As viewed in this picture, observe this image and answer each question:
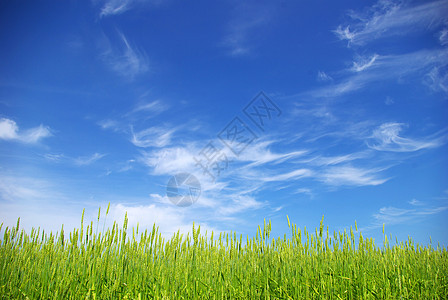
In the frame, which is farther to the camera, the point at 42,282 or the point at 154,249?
the point at 154,249

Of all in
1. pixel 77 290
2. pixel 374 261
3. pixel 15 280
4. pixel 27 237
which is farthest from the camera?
pixel 27 237

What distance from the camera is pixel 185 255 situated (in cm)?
423

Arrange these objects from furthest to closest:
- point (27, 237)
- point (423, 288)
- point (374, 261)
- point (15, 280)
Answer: point (27, 237)
point (374, 261)
point (423, 288)
point (15, 280)

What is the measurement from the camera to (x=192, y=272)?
3678 mm

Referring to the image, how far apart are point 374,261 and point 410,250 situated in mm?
1941

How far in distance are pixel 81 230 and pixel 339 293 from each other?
10.9 ft

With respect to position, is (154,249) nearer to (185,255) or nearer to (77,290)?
(185,255)

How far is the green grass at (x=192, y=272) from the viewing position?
3184 millimetres

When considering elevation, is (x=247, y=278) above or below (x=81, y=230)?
below

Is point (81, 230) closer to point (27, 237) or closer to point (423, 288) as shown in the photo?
point (27, 237)

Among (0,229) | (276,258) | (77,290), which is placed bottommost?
(77,290)

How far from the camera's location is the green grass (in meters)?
3.18

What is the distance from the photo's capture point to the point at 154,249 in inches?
163

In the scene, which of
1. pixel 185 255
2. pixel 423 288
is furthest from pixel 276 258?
pixel 423 288
